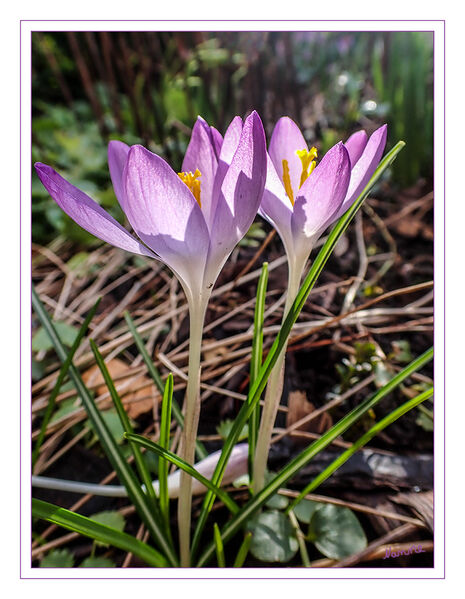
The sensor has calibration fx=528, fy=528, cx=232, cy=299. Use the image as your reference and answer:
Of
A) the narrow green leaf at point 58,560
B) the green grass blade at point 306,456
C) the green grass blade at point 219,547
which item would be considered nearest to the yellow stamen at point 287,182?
the green grass blade at point 306,456

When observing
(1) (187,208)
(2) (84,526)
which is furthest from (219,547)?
(1) (187,208)

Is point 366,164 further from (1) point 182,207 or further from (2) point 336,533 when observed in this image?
(2) point 336,533

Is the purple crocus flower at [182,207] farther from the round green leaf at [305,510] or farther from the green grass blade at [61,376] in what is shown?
the round green leaf at [305,510]

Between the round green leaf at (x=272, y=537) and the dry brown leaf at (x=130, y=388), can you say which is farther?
the dry brown leaf at (x=130, y=388)

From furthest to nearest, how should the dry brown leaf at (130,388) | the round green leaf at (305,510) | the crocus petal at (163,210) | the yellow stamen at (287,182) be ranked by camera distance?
the dry brown leaf at (130,388), the round green leaf at (305,510), the yellow stamen at (287,182), the crocus petal at (163,210)

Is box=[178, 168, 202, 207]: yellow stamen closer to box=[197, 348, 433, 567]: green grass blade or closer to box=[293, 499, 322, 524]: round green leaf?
box=[197, 348, 433, 567]: green grass blade
